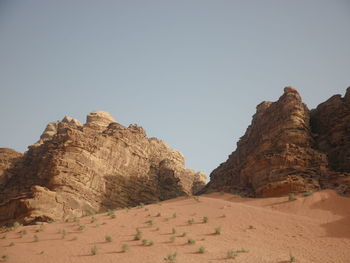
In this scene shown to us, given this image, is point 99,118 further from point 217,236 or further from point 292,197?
point 217,236

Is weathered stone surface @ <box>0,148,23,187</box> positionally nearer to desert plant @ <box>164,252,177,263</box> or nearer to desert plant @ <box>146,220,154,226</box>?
desert plant @ <box>146,220,154,226</box>

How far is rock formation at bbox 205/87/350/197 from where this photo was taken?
23672mm

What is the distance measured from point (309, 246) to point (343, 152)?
13916 mm

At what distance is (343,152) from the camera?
26.3 metres

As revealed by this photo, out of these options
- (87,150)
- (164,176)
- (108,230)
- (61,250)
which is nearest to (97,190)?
(87,150)

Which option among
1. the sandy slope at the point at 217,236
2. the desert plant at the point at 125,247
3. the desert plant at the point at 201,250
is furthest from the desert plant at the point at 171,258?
the desert plant at the point at 125,247

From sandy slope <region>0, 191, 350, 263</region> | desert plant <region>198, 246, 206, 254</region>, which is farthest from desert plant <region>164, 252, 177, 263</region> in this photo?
desert plant <region>198, 246, 206, 254</region>

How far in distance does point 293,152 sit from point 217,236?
11.9 metres

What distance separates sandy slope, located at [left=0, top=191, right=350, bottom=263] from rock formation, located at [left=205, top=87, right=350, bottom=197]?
1893 millimetres

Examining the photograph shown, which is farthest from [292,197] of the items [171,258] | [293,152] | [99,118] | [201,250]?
[99,118]

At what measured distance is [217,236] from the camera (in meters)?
16.7

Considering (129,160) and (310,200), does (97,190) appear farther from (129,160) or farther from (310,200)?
(310,200)

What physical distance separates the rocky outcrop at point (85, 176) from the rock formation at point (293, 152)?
8.76 m

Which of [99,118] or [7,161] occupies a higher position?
[99,118]
